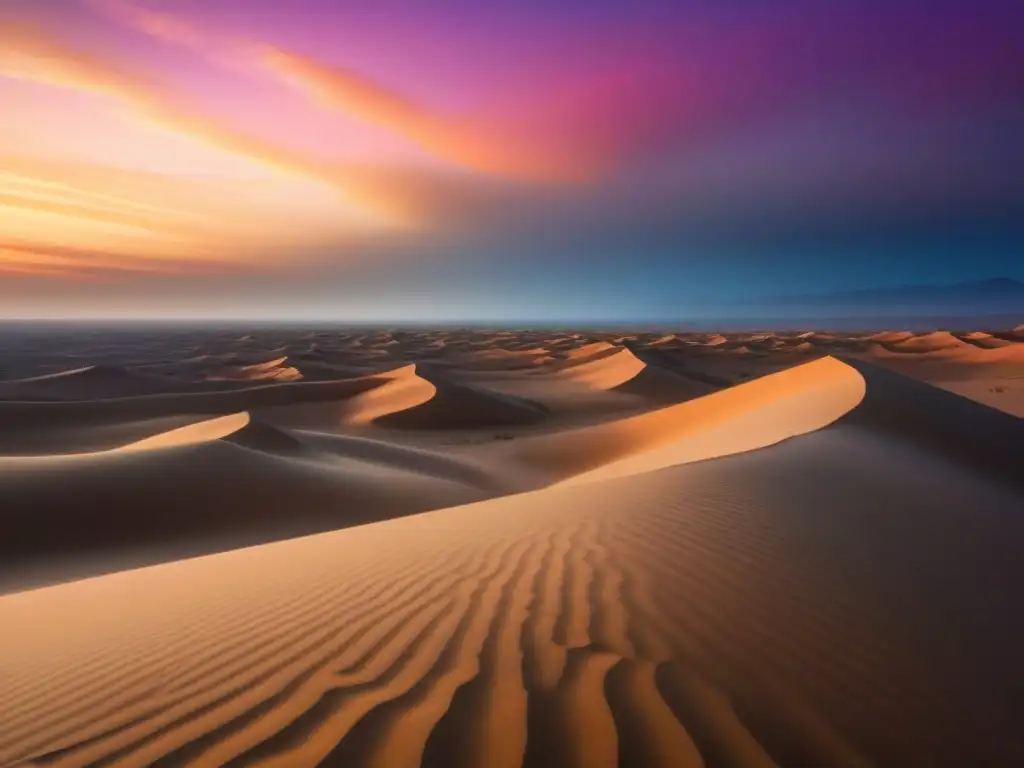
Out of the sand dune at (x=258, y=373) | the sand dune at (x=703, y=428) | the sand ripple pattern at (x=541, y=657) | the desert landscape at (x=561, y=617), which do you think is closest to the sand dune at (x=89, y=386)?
the sand dune at (x=258, y=373)

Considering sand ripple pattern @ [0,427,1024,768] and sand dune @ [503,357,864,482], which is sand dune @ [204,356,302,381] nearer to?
sand dune @ [503,357,864,482]

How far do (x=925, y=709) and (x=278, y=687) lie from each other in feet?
9.82

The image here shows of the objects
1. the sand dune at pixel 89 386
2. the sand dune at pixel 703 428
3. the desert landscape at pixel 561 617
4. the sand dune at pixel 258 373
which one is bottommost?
the sand dune at pixel 258 373

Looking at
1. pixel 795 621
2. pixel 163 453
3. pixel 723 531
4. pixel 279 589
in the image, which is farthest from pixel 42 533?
pixel 795 621

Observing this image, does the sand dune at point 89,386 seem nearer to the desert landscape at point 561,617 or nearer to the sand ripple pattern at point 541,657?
the desert landscape at point 561,617

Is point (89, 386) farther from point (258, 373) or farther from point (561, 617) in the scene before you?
point (561, 617)

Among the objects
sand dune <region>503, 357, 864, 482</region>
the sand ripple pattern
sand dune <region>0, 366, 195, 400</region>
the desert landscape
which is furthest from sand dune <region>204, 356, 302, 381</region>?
the sand ripple pattern

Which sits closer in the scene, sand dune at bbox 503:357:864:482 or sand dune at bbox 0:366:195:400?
sand dune at bbox 503:357:864:482

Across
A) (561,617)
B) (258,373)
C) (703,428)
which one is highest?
(561,617)

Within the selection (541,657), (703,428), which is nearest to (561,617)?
(541,657)

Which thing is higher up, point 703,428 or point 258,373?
point 703,428

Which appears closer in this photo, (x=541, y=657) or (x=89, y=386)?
(x=541, y=657)

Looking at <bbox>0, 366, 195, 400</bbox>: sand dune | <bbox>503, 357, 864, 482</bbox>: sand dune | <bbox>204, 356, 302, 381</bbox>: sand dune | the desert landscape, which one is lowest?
<bbox>204, 356, 302, 381</bbox>: sand dune

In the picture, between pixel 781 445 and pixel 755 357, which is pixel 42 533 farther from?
pixel 755 357
